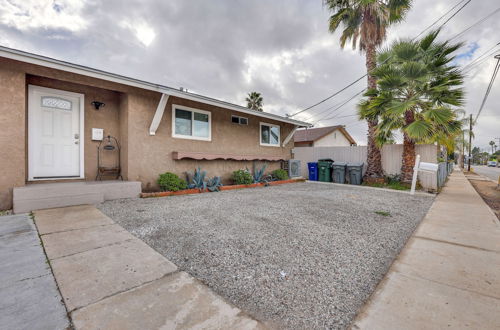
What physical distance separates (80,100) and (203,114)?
3.44 m

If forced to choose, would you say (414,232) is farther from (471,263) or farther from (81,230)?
(81,230)

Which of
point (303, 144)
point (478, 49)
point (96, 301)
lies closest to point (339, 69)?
point (478, 49)

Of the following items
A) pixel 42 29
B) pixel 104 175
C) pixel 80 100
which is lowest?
pixel 104 175

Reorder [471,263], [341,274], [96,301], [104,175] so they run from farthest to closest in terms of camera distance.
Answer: [104,175] → [471,263] → [341,274] → [96,301]

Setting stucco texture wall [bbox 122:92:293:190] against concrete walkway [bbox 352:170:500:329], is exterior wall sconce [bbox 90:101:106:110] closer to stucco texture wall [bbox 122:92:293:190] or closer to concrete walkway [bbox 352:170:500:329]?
stucco texture wall [bbox 122:92:293:190]

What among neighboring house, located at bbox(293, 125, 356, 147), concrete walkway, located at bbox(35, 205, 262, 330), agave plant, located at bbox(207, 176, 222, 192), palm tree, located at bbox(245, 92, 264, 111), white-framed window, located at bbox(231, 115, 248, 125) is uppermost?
palm tree, located at bbox(245, 92, 264, 111)

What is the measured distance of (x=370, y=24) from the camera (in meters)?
8.84

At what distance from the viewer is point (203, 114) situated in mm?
7477

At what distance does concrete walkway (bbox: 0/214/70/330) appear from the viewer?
4.45ft

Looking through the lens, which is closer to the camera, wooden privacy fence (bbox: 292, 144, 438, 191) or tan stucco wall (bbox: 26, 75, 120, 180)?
tan stucco wall (bbox: 26, 75, 120, 180)

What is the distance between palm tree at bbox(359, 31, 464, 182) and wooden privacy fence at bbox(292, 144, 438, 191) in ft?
1.98

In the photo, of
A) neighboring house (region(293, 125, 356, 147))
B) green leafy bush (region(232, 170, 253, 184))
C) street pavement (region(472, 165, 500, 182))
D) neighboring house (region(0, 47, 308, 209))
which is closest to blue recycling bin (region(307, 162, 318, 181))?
green leafy bush (region(232, 170, 253, 184))

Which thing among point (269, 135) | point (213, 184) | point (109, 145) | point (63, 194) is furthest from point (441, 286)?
point (269, 135)

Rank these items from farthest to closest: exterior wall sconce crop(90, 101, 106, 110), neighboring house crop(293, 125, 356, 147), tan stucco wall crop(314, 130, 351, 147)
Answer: tan stucco wall crop(314, 130, 351, 147) < neighboring house crop(293, 125, 356, 147) < exterior wall sconce crop(90, 101, 106, 110)
